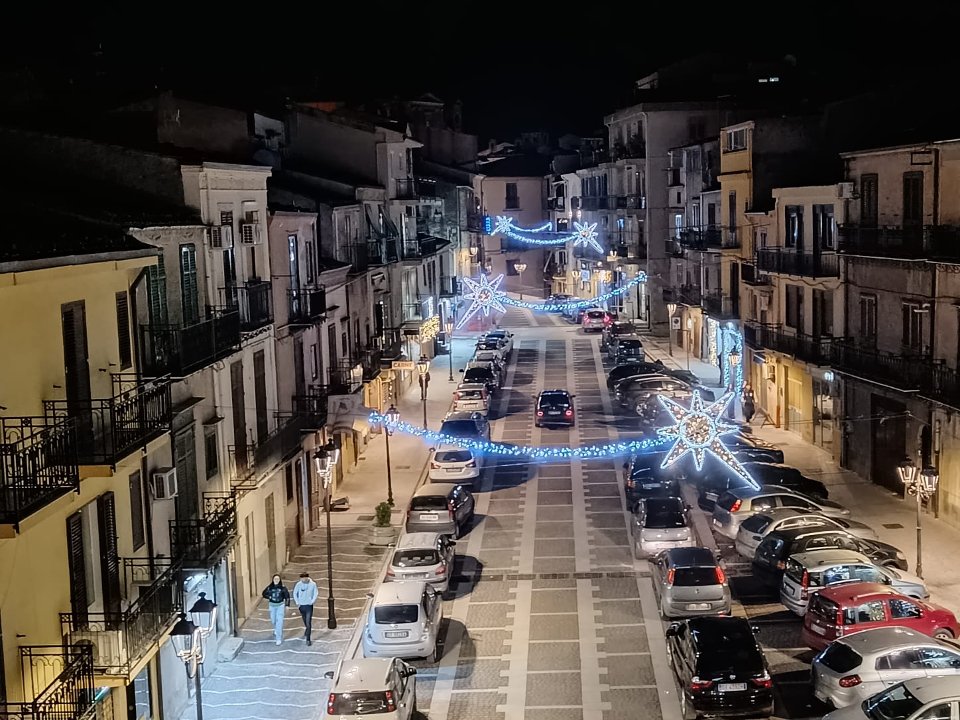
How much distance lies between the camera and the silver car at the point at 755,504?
3538 centimetres

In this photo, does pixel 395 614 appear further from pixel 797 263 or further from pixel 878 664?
pixel 797 263

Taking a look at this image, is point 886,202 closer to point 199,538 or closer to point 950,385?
point 950,385

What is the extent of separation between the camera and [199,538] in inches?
998

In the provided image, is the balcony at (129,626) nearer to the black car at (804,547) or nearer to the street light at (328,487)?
the street light at (328,487)

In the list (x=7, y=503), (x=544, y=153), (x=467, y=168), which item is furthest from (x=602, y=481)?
(x=544, y=153)

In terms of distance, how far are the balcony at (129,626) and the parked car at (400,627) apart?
5.15 m

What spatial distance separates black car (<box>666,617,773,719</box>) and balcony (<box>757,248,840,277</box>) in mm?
24466

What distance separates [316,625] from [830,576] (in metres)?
12.0

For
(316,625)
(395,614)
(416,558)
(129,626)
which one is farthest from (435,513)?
(129,626)

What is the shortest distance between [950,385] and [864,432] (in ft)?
23.3

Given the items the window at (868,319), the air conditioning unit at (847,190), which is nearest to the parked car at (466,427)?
the window at (868,319)

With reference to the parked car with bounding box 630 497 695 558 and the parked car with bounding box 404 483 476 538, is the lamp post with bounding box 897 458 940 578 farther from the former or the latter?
the parked car with bounding box 404 483 476 538

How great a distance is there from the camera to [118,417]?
67.2 ft

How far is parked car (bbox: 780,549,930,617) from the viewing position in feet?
90.9
